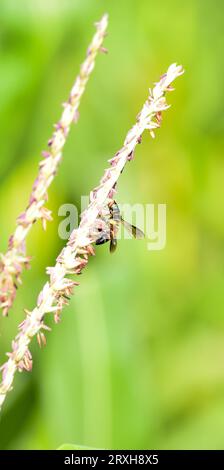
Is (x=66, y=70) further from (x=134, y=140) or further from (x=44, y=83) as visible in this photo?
(x=134, y=140)

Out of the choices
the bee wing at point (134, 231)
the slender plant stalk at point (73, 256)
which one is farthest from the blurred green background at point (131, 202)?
the slender plant stalk at point (73, 256)

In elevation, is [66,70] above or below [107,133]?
above

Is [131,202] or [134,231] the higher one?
[131,202]

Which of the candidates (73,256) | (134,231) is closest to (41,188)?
(73,256)

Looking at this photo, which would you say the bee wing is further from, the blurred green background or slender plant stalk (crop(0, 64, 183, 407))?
the blurred green background

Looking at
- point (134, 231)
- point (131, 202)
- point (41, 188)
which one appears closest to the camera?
point (41, 188)

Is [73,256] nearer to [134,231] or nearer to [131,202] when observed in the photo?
[134,231]

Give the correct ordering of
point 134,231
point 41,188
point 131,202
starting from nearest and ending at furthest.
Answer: point 41,188 → point 134,231 → point 131,202

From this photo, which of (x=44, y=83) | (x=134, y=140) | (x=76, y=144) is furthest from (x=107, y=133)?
(x=134, y=140)
